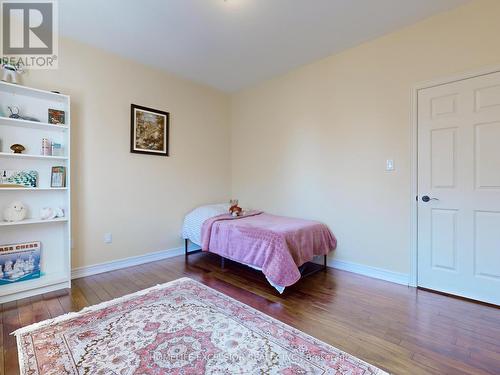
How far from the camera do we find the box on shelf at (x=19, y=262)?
234cm

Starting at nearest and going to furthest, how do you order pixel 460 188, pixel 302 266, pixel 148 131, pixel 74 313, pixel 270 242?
pixel 74 313
pixel 460 188
pixel 270 242
pixel 302 266
pixel 148 131

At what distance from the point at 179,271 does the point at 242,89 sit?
303 centimetres

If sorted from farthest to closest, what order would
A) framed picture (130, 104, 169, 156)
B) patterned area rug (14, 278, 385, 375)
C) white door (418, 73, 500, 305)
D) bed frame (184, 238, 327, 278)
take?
framed picture (130, 104, 169, 156) < bed frame (184, 238, 327, 278) < white door (418, 73, 500, 305) < patterned area rug (14, 278, 385, 375)

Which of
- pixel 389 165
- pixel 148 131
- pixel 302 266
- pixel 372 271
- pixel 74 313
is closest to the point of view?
pixel 74 313

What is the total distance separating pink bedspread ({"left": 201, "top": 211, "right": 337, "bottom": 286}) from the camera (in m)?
2.41

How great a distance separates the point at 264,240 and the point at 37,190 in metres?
2.33

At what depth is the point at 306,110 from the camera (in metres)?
3.46

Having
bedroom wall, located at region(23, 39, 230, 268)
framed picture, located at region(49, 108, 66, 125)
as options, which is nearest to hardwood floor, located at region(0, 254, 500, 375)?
bedroom wall, located at region(23, 39, 230, 268)

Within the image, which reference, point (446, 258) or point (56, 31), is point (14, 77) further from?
point (446, 258)

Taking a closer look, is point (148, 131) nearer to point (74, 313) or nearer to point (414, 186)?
point (74, 313)

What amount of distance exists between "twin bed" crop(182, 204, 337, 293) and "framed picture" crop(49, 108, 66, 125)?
1.86 m

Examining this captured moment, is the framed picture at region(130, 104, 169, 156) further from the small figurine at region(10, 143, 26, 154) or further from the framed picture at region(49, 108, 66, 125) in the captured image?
the small figurine at region(10, 143, 26, 154)

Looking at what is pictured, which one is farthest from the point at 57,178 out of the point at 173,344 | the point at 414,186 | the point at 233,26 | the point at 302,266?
the point at 414,186
